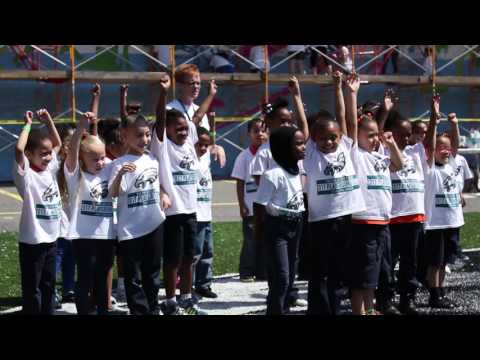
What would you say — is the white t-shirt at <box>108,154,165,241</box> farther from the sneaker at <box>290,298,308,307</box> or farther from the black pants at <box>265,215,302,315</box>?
the sneaker at <box>290,298,308,307</box>

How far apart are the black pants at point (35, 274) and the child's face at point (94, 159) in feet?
1.98

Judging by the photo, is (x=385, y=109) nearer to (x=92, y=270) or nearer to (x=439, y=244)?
(x=439, y=244)

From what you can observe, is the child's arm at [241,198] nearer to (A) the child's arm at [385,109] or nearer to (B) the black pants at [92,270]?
(A) the child's arm at [385,109]

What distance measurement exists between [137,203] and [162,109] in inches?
28.3

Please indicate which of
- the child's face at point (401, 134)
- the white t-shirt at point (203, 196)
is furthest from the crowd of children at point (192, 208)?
the white t-shirt at point (203, 196)

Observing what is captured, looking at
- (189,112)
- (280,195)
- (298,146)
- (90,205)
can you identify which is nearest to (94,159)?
(90,205)

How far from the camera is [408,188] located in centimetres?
754

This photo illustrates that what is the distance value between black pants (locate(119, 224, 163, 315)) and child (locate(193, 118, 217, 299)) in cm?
110

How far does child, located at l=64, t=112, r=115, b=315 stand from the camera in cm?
668

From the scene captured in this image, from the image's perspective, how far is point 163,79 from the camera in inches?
271

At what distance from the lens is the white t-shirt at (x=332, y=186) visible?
673 centimetres
